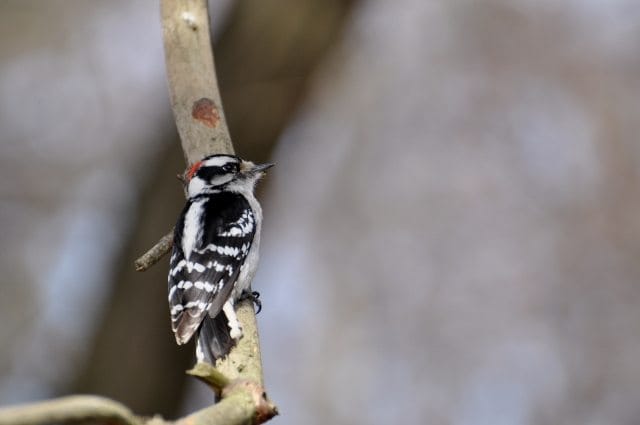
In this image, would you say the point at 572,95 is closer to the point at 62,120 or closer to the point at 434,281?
the point at 434,281

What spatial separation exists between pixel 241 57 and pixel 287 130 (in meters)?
0.80

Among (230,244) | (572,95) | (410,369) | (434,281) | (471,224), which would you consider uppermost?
(572,95)

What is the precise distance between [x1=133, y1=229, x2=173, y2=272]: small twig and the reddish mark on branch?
65 cm

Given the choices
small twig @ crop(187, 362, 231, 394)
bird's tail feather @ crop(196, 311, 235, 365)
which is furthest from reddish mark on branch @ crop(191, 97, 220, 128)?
small twig @ crop(187, 362, 231, 394)

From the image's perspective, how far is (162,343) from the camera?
892 centimetres

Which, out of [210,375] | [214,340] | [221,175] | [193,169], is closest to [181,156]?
[221,175]

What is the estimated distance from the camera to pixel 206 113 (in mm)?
5629

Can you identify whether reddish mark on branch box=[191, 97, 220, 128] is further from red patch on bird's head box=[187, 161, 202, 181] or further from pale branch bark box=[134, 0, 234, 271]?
red patch on bird's head box=[187, 161, 202, 181]

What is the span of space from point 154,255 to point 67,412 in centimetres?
252

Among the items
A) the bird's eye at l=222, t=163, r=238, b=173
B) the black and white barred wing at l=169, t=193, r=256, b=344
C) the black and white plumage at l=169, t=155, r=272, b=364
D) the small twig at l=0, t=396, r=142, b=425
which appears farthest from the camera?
the bird's eye at l=222, t=163, r=238, b=173

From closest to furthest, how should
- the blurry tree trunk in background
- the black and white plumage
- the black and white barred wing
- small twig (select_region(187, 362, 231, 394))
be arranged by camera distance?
small twig (select_region(187, 362, 231, 394)) → the black and white plumage → the black and white barred wing → the blurry tree trunk in background

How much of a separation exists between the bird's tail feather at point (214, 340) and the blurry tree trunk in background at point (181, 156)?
401 centimetres

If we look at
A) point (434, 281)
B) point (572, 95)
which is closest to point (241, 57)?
point (434, 281)

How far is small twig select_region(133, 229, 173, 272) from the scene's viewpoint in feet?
16.3
